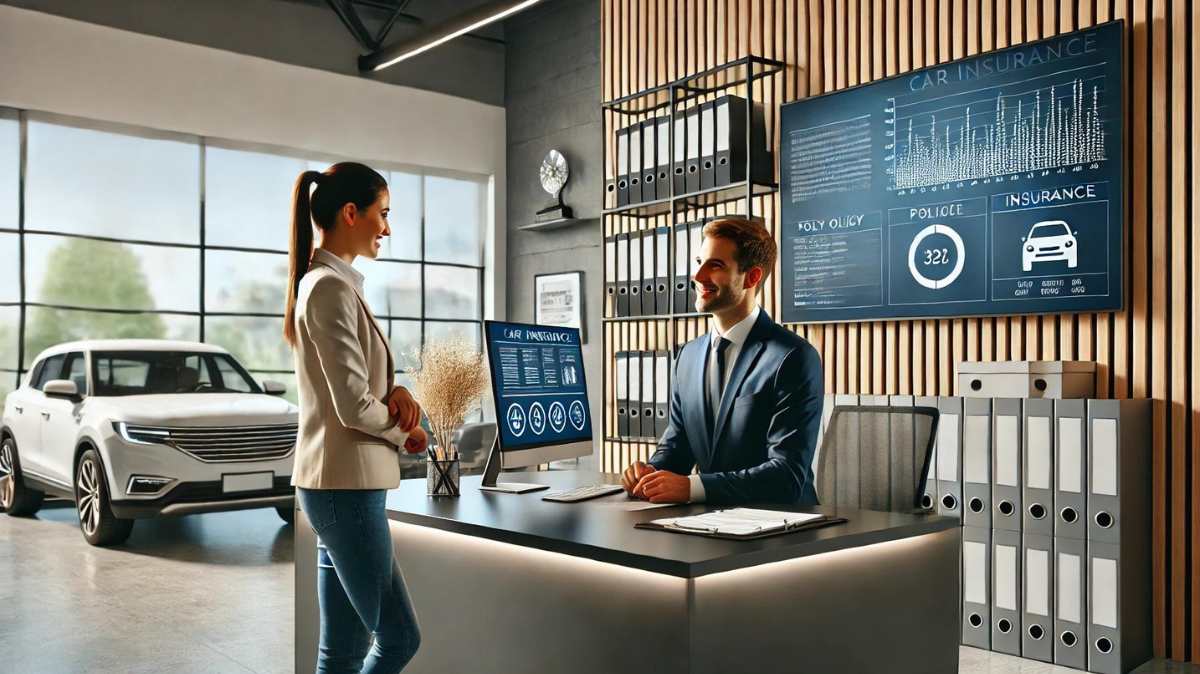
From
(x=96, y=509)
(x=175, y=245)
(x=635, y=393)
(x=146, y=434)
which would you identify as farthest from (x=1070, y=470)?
(x=175, y=245)

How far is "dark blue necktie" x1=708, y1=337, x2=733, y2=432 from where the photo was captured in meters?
2.63

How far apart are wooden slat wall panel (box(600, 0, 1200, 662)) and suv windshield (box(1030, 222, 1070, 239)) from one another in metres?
0.24

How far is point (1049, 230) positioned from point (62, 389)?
553 centimetres

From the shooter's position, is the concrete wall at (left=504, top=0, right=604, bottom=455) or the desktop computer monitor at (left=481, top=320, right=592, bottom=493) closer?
the desktop computer monitor at (left=481, top=320, right=592, bottom=493)

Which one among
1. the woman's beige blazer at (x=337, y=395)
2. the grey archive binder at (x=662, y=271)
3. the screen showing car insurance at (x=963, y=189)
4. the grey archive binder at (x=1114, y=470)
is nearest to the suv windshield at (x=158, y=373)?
the grey archive binder at (x=662, y=271)

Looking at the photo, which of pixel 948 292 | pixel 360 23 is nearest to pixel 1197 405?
pixel 948 292

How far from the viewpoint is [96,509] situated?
233 inches

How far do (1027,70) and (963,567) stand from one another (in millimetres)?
2072

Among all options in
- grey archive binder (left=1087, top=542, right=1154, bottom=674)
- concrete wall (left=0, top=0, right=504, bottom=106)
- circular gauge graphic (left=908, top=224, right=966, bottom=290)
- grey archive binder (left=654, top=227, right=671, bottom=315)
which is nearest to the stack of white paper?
grey archive binder (left=1087, top=542, right=1154, bottom=674)

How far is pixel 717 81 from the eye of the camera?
227 inches

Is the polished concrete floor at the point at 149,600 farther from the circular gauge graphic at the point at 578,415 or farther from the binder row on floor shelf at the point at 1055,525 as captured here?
the binder row on floor shelf at the point at 1055,525

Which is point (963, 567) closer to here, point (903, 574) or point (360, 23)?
point (903, 574)

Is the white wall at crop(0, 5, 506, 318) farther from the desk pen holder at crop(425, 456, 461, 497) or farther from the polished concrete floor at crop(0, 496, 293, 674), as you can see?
the desk pen holder at crop(425, 456, 461, 497)

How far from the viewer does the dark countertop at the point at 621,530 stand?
1824mm
